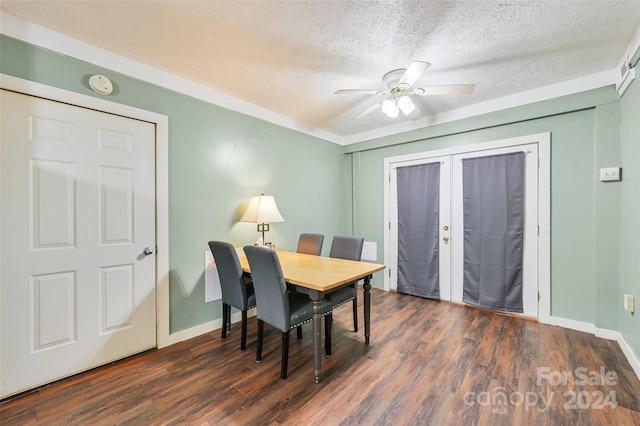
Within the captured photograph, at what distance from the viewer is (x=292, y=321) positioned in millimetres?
1912

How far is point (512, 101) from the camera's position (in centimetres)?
295

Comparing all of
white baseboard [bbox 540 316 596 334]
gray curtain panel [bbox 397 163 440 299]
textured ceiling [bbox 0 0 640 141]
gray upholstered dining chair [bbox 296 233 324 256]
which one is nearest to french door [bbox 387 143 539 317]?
gray curtain panel [bbox 397 163 440 299]

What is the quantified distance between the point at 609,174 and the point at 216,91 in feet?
13.1

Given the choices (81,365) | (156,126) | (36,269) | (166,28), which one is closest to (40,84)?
(156,126)

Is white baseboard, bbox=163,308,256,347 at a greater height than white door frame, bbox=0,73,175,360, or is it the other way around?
white door frame, bbox=0,73,175,360

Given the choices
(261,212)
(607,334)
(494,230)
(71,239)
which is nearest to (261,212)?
(261,212)

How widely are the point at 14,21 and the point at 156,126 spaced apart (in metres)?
0.98

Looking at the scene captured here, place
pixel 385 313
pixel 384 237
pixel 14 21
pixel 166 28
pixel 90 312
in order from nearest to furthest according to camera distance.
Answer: pixel 14 21, pixel 166 28, pixel 90 312, pixel 385 313, pixel 384 237

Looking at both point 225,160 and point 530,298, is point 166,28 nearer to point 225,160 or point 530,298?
point 225,160

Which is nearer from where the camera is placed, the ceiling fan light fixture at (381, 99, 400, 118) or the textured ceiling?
the textured ceiling

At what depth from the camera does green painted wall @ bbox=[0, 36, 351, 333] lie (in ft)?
6.35

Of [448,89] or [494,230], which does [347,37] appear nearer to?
[448,89]

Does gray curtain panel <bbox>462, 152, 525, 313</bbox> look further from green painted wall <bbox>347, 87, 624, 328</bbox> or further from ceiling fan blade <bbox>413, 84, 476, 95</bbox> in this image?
ceiling fan blade <bbox>413, 84, 476, 95</bbox>

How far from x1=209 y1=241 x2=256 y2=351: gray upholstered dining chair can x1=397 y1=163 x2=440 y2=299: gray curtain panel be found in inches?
95.1
